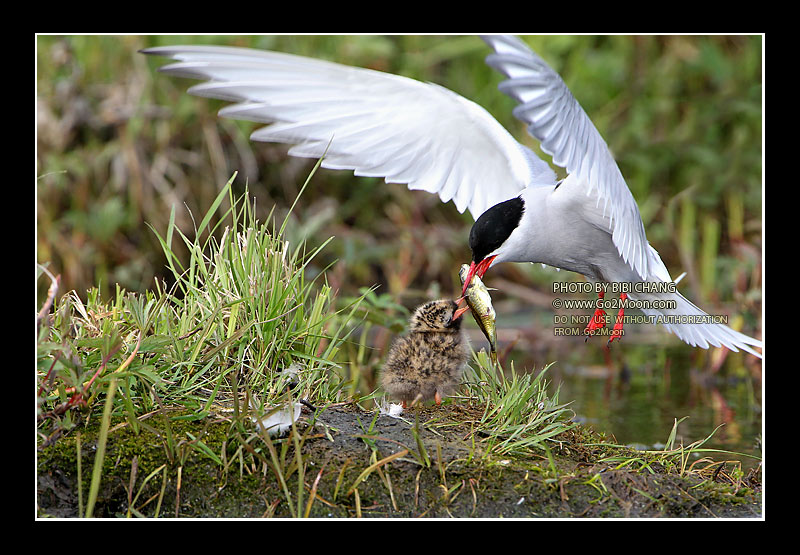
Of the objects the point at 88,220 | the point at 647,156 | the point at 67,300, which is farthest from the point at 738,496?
the point at 88,220

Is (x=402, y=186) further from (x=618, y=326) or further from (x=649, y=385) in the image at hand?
(x=618, y=326)

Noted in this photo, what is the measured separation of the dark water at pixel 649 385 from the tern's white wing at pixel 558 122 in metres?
0.87

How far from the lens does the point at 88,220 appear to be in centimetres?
654

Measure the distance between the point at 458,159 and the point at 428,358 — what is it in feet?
3.83

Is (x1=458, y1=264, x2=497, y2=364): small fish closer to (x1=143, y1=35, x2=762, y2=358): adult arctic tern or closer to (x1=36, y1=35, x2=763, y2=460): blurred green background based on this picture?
(x1=143, y1=35, x2=762, y2=358): adult arctic tern

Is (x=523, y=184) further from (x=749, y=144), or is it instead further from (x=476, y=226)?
(x=749, y=144)

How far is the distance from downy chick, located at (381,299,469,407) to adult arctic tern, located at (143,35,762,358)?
312mm

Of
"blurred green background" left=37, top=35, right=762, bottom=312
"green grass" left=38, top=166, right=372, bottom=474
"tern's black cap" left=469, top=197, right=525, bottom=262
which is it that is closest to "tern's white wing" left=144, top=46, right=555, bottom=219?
"tern's black cap" left=469, top=197, right=525, bottom=262

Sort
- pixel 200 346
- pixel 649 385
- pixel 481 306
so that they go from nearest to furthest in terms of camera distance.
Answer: pixel 200 346 < pixel 481 306 < pixel 649 385

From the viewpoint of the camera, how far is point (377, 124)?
4.48 metres

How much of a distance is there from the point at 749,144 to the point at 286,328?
12.5ft

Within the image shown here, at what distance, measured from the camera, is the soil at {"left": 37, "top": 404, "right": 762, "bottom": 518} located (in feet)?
11.2

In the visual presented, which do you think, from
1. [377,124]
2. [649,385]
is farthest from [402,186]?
[377,124]

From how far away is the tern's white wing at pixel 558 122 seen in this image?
3.39m
